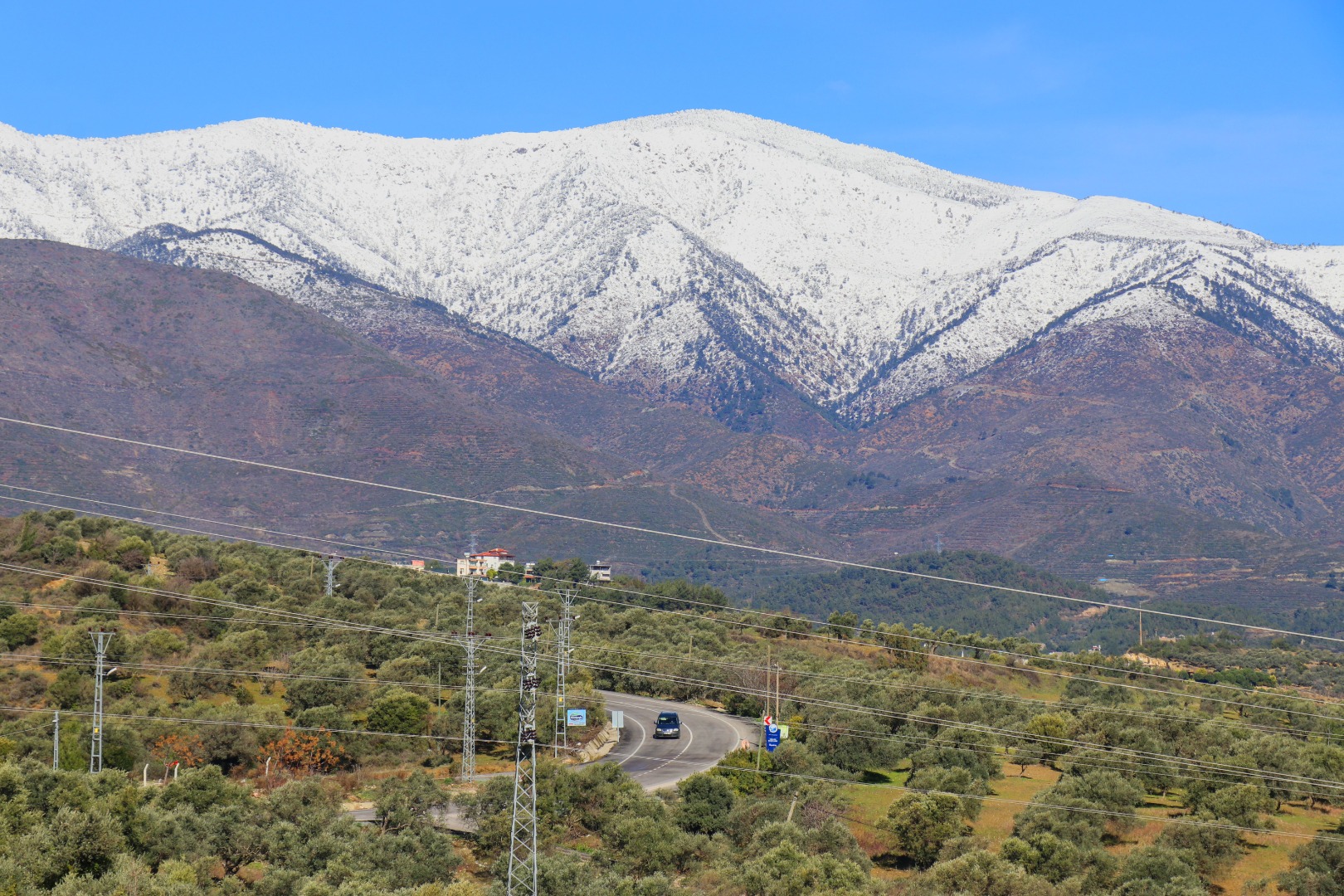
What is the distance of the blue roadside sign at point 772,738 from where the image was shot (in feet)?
248

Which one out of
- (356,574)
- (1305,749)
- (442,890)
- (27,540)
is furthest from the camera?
(356,574)

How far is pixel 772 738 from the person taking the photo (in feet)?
251

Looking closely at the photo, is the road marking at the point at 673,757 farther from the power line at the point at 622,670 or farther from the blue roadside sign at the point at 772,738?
the power line at the point at 622,670

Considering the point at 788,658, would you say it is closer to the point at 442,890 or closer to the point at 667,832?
the point at 667,832

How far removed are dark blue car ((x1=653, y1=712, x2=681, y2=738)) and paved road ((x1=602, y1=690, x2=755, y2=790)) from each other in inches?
18.0

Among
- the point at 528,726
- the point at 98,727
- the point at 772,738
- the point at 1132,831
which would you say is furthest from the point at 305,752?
the point at 1132,831

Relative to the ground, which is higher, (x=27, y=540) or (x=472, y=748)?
(x=27, y=540)

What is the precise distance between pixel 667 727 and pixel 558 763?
16799 millimetres

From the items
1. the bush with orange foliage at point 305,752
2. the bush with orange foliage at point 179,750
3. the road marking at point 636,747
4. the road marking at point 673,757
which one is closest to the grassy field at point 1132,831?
the road marking at point 673,757

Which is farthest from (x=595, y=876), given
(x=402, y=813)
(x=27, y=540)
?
(x=27, y=540)

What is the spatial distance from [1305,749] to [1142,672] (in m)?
52.6

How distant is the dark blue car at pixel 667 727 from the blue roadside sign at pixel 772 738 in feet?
31.5

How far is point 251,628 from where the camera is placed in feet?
310

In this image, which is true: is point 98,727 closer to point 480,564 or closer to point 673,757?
point 673,757
